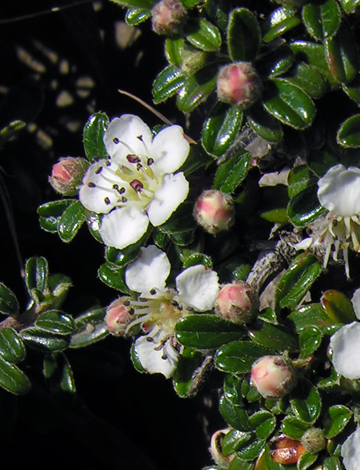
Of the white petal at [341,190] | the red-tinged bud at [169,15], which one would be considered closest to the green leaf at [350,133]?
the white petal at [341,190]

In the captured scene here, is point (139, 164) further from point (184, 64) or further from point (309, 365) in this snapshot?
point (309, 365)

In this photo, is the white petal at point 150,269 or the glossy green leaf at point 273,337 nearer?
the glossy green leaf at point 273,337

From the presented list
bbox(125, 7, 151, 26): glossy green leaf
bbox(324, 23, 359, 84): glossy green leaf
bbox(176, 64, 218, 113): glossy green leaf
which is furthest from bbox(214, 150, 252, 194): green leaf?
bbox(125, 7, 151, 26): glossy green leaf

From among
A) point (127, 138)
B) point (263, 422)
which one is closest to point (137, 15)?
point (127, 138)

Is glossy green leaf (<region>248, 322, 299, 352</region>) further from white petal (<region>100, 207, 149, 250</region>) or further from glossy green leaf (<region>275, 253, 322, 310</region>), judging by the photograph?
white petal (<region>100, 207, 149, 250</region>)

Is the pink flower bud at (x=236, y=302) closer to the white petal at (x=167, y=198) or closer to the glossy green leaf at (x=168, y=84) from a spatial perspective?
the white petal at (x=167, y=198)

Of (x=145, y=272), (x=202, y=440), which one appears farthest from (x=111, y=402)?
(x=145, y=272)
